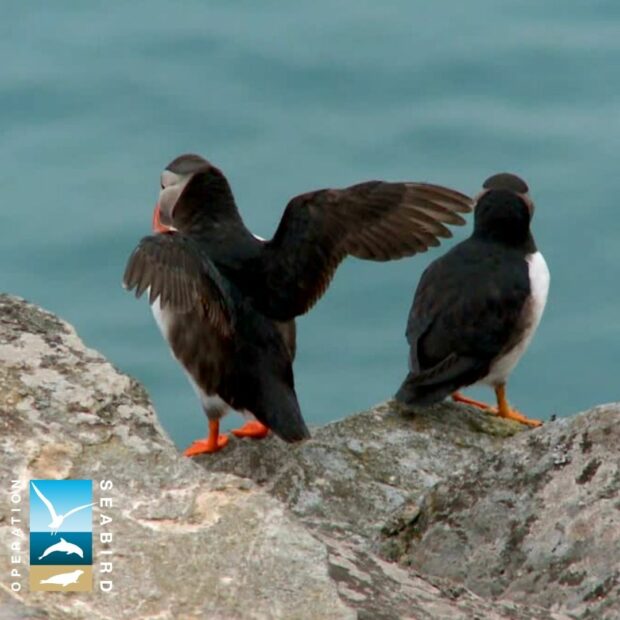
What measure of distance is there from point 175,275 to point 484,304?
1.90 metres

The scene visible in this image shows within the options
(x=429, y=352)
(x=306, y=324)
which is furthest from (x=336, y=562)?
(x=306, y=324)

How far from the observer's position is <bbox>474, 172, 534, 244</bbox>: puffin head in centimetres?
877

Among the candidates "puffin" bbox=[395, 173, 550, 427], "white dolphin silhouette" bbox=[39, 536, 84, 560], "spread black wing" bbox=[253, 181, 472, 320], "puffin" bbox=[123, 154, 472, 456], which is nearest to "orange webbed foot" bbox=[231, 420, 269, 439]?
"puffin" bbox=[123, 154, 472, 456]

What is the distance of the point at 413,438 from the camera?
22.2ft

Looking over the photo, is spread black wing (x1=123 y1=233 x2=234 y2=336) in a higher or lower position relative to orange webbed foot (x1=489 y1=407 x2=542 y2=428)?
higher

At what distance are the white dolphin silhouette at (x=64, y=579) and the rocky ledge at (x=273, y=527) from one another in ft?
0.10

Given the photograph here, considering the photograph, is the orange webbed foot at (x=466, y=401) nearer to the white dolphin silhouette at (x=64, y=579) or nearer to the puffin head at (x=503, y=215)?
the puffin head at (x=503, y=215)

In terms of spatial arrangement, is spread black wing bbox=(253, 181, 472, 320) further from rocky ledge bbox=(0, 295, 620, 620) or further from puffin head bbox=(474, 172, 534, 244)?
rocky ledge bbox=(0, 295, 620, 620)

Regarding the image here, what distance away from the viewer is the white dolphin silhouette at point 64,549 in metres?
3.70

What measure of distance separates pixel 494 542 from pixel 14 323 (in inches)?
51.1

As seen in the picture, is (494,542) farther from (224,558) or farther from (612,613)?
(224,558)

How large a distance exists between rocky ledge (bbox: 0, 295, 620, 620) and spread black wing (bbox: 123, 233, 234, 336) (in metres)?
1.50

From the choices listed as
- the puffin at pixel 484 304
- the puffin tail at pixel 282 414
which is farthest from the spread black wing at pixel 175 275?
the puffin at pixel 484 304

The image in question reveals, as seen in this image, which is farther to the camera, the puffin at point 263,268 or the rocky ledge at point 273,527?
the puffin at point 263,268
